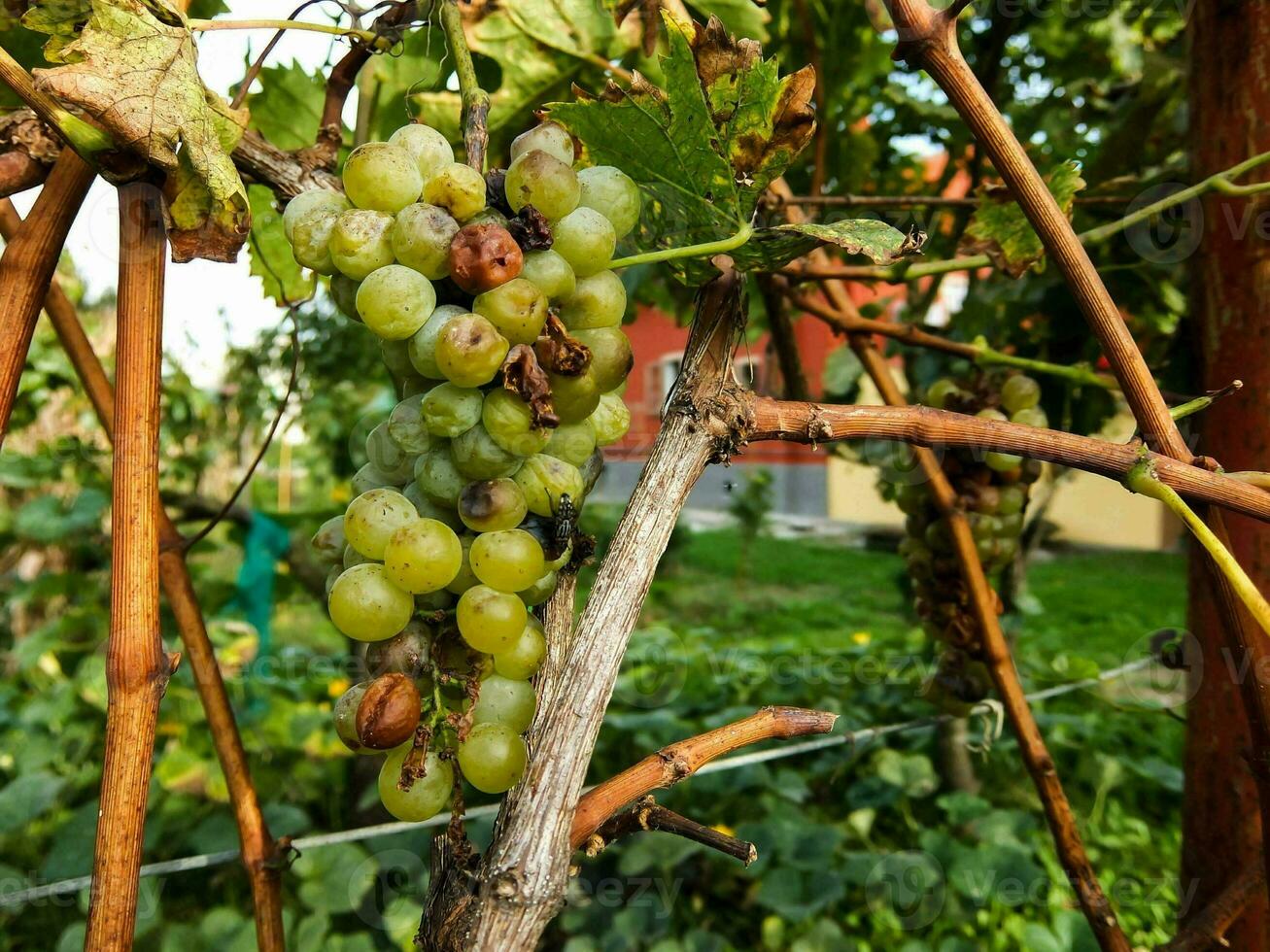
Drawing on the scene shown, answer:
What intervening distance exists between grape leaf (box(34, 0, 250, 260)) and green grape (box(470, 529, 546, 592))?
0.24 m

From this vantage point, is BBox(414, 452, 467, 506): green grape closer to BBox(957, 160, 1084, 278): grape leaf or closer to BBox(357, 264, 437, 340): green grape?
BBox(357, 264, 437, 340): green grape

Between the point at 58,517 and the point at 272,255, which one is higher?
the point at 272,255

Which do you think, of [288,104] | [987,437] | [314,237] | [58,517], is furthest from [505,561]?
[58,517]

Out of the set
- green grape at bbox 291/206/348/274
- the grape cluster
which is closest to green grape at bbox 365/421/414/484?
the grape cluster

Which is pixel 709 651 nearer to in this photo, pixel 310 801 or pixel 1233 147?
pixel 310 801

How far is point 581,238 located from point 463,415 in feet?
0.44

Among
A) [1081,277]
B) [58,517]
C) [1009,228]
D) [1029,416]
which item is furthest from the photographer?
Result: [58,517]

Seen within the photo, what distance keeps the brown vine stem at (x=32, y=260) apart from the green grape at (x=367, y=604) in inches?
8.2

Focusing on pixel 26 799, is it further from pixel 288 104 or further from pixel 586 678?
pixel 586 678

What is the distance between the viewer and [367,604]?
0.54 m

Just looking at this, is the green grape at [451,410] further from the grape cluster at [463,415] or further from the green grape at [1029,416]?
the green grape at [1029,416]

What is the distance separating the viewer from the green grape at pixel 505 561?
1.79 ft

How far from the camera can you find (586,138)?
65cm

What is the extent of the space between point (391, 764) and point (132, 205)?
0.36m
